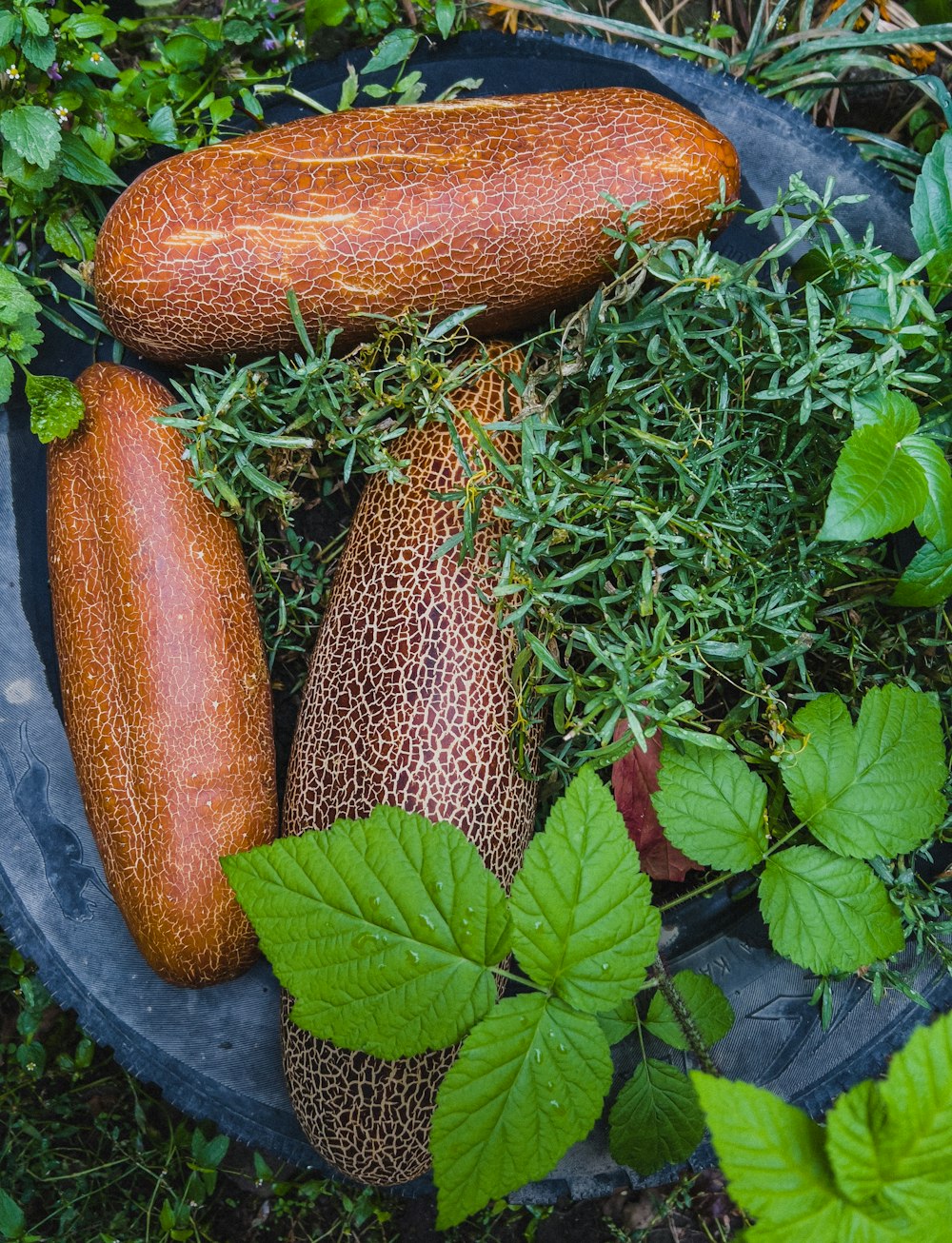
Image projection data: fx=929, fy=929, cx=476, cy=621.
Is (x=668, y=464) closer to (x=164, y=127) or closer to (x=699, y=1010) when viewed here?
(x=699, y=1010)

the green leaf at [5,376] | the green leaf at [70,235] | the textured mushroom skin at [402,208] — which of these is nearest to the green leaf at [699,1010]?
the textured mushroom skin at [402,208]

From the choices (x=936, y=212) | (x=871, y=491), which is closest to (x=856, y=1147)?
(x=871, y=491)

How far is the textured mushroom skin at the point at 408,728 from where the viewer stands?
1189 millimetres

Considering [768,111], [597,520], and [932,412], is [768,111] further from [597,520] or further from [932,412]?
[597,520]

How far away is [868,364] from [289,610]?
89 cm

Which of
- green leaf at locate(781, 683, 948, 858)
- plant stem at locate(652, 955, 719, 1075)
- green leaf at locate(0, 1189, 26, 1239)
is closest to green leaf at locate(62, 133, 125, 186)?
green leaf at locate(781, 683, 948, 858)

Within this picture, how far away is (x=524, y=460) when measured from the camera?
1188mm

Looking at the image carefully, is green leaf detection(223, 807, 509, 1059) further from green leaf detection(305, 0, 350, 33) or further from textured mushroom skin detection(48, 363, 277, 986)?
green leaf detection(305, 0, 350, 33)

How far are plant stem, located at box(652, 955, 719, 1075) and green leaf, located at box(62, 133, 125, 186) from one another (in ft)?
4.39

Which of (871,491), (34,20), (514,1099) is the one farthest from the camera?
(34,20)

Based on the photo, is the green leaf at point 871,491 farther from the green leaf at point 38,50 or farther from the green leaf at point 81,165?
the green leaf at point 38,50

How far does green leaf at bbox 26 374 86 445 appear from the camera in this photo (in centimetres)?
126

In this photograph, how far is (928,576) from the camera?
1185mm

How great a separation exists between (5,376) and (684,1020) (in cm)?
127
